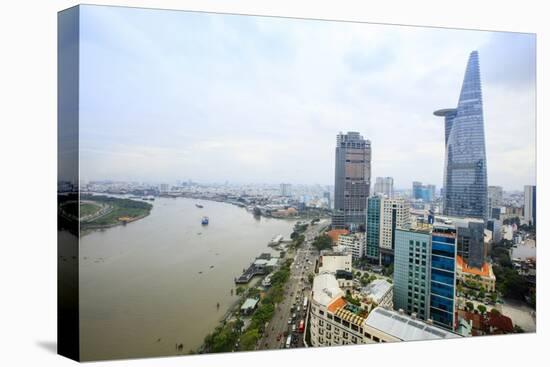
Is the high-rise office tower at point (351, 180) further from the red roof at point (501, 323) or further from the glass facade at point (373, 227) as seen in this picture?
the red roof at point (501, 323)

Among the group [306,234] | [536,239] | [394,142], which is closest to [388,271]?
[306,234]

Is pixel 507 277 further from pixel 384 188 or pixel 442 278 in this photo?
pixel 384 188

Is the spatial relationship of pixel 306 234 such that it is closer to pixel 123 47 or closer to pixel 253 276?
pixel 253 276

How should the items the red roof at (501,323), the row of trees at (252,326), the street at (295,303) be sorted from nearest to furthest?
the row of trees at (252,326) → the street at (295,303) → the red roof at (501,323)

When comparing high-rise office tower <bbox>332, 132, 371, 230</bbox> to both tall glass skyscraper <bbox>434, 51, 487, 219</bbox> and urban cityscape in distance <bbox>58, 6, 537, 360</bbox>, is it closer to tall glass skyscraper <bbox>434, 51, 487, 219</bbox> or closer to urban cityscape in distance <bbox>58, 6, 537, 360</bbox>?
urban cityscape in distance <bbox>58, 6, 537, 360</bbox>

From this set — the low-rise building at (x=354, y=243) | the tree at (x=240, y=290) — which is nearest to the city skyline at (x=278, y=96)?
the low-rise building at (x=354, y=243)

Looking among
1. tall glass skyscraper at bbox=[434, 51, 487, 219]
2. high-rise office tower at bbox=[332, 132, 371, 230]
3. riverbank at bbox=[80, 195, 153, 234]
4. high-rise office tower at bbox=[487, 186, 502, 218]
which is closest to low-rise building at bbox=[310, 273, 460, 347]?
high-rise office tower at bbox=[332, 132, 371, 230]
